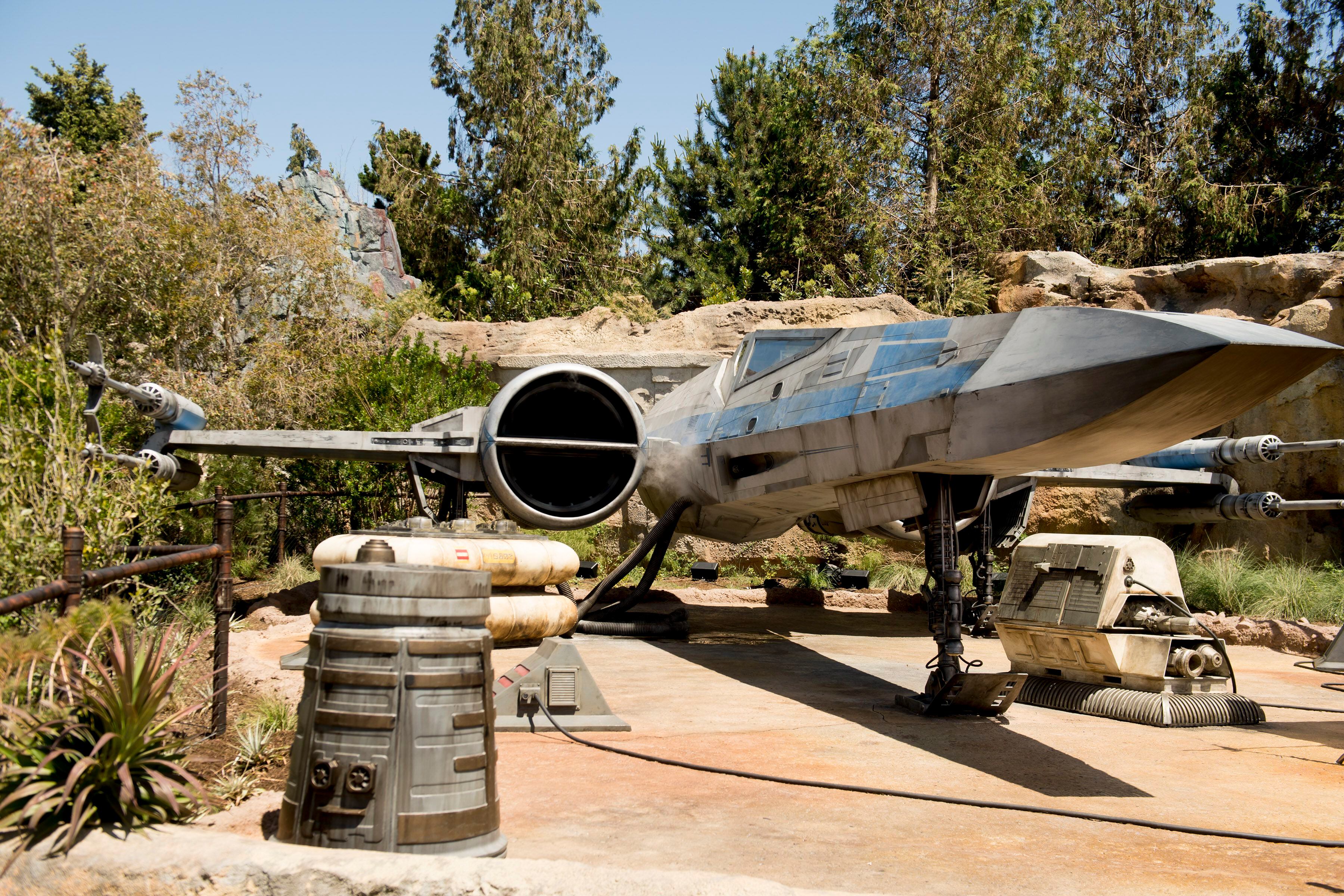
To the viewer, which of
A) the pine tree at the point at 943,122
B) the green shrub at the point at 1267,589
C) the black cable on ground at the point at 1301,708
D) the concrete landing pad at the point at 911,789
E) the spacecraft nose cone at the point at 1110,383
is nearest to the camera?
the concrete landing pad at the point at 911,789

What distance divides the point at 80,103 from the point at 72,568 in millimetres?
39533

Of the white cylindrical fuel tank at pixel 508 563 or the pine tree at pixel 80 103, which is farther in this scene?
the pine tree at pixel 80 103

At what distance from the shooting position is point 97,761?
11.0 feet

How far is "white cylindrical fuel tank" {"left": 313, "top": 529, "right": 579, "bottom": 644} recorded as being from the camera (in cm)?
850

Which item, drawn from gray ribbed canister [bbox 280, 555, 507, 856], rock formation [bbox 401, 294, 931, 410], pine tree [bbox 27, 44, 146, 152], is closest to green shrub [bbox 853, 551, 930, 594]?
rock formation [bbox 401, 294, 931, 410]

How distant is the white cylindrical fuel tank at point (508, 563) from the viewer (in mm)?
8500

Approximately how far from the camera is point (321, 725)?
3352 mm

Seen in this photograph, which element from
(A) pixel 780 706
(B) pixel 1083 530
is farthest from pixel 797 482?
(B) pixel 1083 530

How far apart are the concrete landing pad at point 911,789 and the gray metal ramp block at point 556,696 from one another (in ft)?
0.43

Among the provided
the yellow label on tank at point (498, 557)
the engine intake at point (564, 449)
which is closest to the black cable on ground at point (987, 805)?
the yellow label on tank at point (498, 557)

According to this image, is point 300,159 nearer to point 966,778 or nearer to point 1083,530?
point 1083,530

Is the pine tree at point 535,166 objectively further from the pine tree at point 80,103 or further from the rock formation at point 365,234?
the pine tree at point 80,103

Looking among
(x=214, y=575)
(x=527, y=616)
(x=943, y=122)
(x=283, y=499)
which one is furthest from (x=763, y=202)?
(x=214, y=575)

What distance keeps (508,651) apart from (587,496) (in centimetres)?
343
